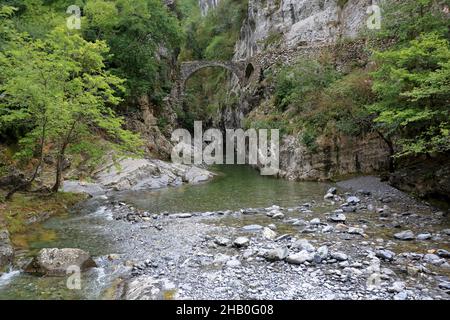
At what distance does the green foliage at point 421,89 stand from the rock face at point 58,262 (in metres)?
9.12

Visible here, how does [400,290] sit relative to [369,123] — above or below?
below

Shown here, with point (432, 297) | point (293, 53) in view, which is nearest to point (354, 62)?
point (293, 53)

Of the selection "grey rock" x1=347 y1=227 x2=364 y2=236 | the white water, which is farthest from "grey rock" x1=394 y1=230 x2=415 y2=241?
the white water

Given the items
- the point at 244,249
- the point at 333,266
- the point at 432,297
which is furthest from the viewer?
the point at 244,249

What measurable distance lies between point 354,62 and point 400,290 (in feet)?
66.7

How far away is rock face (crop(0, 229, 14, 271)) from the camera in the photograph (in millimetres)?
7078

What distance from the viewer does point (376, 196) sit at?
13.2m

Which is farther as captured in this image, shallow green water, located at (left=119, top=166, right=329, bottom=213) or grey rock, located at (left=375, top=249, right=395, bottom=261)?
shallow green water, located at (left=119, top=166, right=329, bottom=213)

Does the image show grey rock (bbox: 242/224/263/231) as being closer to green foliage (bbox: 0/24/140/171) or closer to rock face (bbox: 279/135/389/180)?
green foliage (bbox: 0/24/140/171)

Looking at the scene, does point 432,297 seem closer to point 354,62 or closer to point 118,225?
point 118,225

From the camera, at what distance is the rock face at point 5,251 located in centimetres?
708

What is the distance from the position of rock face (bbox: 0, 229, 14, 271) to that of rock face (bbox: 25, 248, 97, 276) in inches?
28.0

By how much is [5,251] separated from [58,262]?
5.22 ft

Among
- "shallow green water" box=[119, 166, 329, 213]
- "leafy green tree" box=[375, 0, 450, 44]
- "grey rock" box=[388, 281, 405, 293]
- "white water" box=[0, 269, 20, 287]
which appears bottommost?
"shallow green water" box=[119, 166, 329, 213]
